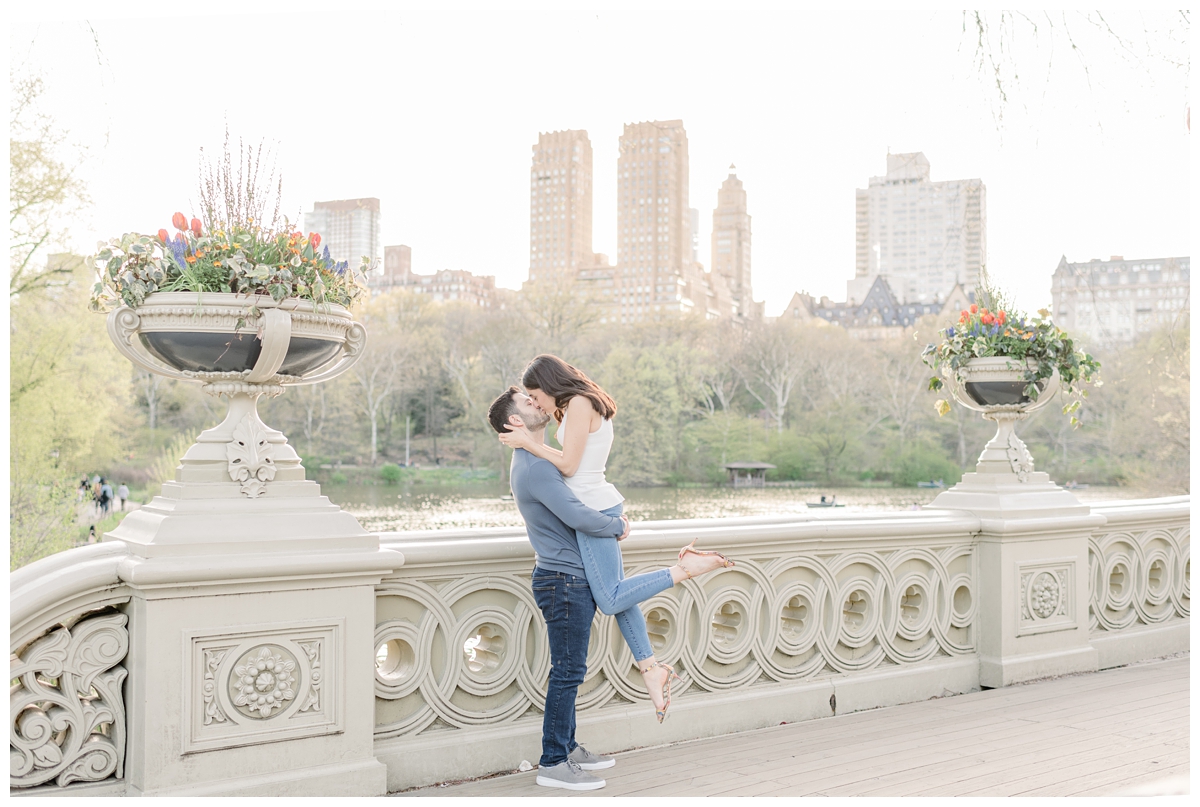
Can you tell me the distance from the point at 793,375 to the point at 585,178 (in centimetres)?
4623

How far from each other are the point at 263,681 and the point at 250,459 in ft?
2.31

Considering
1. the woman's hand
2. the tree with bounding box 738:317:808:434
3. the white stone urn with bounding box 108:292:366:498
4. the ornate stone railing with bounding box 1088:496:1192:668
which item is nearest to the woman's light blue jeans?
the woman's hand

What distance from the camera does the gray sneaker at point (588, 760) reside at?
3.69 m

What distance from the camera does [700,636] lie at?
14.2ft

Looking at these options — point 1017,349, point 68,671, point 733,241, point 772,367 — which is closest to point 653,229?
point 733,241

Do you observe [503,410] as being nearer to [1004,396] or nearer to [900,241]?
[1004,396]

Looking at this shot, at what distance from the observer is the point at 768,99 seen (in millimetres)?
71750

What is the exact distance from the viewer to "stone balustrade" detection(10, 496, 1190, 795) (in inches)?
121

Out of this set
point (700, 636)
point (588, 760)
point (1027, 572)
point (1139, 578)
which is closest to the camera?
point (588, 760)

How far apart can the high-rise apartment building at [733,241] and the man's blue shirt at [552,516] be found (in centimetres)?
9888

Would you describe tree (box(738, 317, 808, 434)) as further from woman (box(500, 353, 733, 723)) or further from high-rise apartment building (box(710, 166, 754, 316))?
high-rise apartment building (box(710, 166, 754, 316))

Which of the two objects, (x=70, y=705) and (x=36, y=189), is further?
(x=36, y=189)

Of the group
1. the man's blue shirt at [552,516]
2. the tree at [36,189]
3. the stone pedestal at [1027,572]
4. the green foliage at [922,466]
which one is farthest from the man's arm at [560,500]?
the green foliage at [922,466]

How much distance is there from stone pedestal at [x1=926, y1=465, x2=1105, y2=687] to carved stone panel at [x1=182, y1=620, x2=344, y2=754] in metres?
3.49
